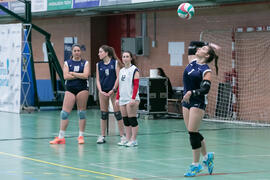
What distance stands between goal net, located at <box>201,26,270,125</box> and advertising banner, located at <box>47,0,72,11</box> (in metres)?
5.39

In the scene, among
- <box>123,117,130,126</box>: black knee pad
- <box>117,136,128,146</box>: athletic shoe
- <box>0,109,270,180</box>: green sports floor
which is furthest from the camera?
<box>117,136,128,146</box>: athletic shoe

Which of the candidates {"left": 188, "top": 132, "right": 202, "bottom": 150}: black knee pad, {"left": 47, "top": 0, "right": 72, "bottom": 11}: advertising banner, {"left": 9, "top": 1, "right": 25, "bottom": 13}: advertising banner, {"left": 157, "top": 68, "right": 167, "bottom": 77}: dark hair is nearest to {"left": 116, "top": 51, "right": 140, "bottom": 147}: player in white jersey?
{"left": 188, "top": 132, "right": 202, "bottom": 150}: black knee pad

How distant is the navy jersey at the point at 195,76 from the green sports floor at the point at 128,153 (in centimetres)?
135

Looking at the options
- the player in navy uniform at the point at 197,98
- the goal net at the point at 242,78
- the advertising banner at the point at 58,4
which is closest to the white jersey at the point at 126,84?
the player in navy uniform at the point at 197,98

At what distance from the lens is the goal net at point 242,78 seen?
63.4 feet

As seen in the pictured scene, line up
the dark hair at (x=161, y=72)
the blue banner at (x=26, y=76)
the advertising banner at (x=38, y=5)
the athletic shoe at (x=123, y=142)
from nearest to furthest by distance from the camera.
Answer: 1. the athletic shoe at (x=123, y=142)
2. the dark hair at (x=161, y=72)
3. the blue banner at (x=26, y=76)
4. the advertising banner at (x=38, y=5)

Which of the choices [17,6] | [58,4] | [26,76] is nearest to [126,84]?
[26,76]

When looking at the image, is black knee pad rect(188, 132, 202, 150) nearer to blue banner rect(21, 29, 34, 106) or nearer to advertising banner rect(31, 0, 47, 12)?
blue banner rect(21, 29, 34, 106)

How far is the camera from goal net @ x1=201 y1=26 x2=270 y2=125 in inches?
761

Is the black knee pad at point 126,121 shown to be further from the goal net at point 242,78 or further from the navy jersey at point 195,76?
the goal net at point 242,78

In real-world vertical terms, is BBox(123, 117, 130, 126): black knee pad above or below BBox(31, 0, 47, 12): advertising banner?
below

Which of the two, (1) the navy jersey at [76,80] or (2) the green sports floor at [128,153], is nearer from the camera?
(2) the green sports floor at [128,153]

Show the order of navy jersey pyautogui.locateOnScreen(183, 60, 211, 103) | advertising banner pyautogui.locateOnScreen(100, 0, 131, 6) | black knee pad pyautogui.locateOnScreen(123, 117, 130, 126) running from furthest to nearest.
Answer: advertising banner pyautogui.locateOnScreen(100, 0, 131, 6), black knee pad pyautogui.locateOnScreen(123, 117, 130, 126), navy jersey pyautogui.locateOnScreen(183, 60, 211, 103)

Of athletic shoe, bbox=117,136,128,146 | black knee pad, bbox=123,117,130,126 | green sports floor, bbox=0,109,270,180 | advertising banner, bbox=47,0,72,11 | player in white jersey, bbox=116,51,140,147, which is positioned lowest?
green sports floor, bbox=0,109,270,180
